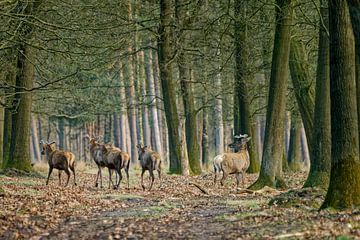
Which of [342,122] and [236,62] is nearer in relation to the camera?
[342,122]

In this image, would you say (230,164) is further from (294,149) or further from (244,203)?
(294,149)

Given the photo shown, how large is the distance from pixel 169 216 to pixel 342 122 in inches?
141

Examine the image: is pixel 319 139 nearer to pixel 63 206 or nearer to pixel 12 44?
pixel 63 206

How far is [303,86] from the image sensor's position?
68.4 ft

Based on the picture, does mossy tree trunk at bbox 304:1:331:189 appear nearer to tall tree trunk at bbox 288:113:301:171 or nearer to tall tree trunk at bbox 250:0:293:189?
tall tree trunk at bbox 250:0:293:189

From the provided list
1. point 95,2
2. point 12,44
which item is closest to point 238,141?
point 95,2

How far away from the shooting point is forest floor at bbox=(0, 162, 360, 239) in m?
10.2

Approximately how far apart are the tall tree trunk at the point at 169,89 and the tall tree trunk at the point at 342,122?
14.3 metres

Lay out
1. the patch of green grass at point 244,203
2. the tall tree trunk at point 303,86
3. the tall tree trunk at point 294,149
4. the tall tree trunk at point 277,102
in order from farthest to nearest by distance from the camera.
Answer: the tall tree trunk at point 294,149 < the tall tree trunk at point 303,86 < the tall tree trunk at point 277,102 < the patch of green grass at point 244,203

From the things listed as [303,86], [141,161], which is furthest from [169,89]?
[303,86]

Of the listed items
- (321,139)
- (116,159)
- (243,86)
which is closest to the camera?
(321,139)

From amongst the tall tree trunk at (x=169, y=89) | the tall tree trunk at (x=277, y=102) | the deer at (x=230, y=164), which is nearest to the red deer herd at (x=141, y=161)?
the deer at (x=230, y=164)

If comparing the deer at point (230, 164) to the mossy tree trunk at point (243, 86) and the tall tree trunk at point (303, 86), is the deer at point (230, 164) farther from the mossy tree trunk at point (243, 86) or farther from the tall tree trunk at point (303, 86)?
the mossy tree trunk at point (243, 86)

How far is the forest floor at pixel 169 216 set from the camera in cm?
1019
